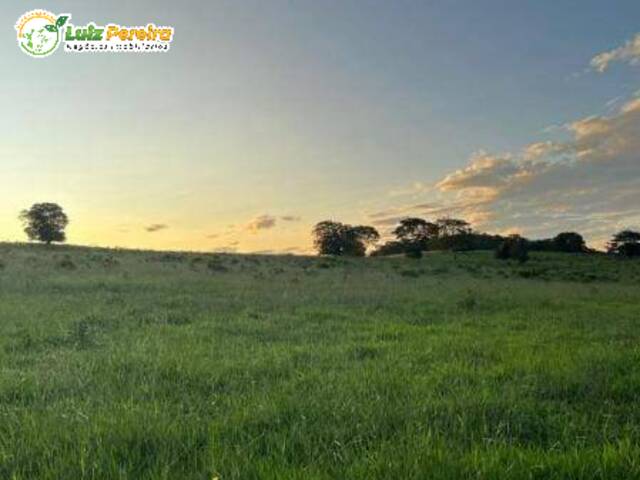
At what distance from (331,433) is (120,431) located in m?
2.04

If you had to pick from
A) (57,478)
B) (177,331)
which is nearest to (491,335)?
(177,331)

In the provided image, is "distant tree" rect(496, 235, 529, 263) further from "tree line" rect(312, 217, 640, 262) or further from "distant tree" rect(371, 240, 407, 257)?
"distant tree" rect(371, 240, 407, 257)

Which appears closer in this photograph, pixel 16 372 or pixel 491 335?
pixel 16 372

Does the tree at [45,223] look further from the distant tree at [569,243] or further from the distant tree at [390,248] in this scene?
the distant tree at [569,243]

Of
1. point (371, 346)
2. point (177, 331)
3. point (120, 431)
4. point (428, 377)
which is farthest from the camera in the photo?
point (177, 331)

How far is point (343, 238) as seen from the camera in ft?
436

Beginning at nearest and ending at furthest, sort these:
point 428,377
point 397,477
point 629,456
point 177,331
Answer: point 397,477 < point 629,456 < point 428,377 < point 177,331

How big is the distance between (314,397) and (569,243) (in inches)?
3982

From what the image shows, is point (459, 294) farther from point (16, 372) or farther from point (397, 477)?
point (397, 477)

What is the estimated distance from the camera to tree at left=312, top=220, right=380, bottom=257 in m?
129

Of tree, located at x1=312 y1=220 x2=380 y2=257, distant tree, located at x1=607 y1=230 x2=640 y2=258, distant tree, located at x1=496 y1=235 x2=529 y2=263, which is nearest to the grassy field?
distant tree, located at x1=496 y1=235 x2=529 y2=263

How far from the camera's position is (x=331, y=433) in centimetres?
595

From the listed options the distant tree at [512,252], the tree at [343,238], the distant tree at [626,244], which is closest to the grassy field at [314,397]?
the distant tree at [512,252]

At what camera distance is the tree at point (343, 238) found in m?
129
